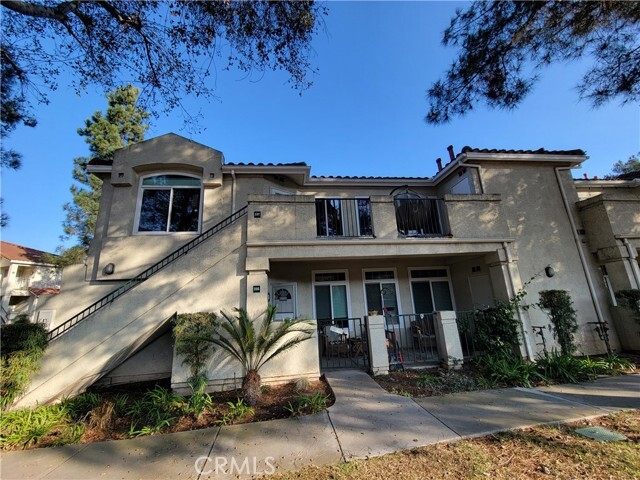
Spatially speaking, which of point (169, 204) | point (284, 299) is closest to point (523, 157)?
point (284, 299)

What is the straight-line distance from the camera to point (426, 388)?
19.5 ft

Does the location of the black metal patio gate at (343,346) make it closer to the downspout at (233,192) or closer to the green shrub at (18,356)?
the downspout at (233,192)

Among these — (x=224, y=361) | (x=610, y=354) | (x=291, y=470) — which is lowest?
(x=291, y=470)

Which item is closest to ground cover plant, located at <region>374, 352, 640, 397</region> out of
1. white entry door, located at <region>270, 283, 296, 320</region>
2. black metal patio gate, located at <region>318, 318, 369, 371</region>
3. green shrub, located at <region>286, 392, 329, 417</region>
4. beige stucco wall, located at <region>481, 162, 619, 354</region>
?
black metal patio gate, located at <region>318, 318, 369, 371</region>

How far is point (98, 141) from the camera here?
18.2 metres

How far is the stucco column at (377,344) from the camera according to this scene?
22.7ft

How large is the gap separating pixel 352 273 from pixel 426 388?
185 inches

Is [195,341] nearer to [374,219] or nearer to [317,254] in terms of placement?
[317,254]

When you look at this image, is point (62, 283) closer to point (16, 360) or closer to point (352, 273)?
point (16, 360)

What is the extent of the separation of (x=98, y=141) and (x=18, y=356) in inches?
711

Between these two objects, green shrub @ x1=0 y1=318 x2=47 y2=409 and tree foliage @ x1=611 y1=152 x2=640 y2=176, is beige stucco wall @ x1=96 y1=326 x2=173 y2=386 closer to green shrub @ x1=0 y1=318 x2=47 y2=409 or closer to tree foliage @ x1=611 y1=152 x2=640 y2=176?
green shrub @ x1=0 y1=318 x2=47 y2=409

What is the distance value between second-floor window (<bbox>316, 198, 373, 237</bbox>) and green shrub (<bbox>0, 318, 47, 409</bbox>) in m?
6.67

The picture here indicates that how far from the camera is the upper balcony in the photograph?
7.56m

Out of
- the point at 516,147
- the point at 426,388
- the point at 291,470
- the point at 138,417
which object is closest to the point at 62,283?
the point at 138,417
